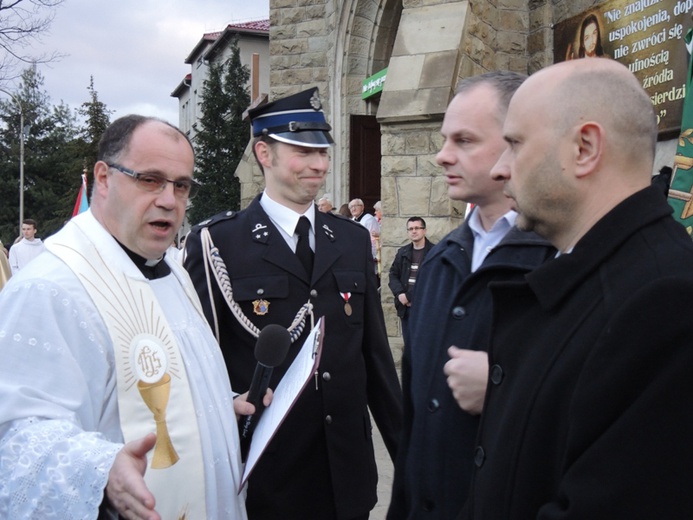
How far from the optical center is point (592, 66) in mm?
1444

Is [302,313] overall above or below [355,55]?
below

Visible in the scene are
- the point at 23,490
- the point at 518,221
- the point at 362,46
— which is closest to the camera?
the point at 518,221

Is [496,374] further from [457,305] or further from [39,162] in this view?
[39,162]

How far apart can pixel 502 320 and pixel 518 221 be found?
0.69 ft

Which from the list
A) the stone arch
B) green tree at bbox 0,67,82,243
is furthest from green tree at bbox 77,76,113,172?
the stone arch

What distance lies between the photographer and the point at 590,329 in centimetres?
126

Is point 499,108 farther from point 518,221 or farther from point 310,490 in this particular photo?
point 310,490

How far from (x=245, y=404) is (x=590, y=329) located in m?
1.34

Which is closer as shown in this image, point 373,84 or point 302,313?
point 302,313

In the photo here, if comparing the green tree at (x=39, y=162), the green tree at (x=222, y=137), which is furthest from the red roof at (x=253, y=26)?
the green tree at (x=39, y=162)

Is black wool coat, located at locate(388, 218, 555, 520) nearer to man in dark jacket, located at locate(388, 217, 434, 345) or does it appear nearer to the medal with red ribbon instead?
the medal with red ribbon

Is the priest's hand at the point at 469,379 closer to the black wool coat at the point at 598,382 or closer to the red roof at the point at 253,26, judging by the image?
the black wool coat at the point at 598,382

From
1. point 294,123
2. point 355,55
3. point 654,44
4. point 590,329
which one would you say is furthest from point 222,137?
point 590,329

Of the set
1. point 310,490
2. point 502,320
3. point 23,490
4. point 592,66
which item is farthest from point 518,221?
point 310,490
